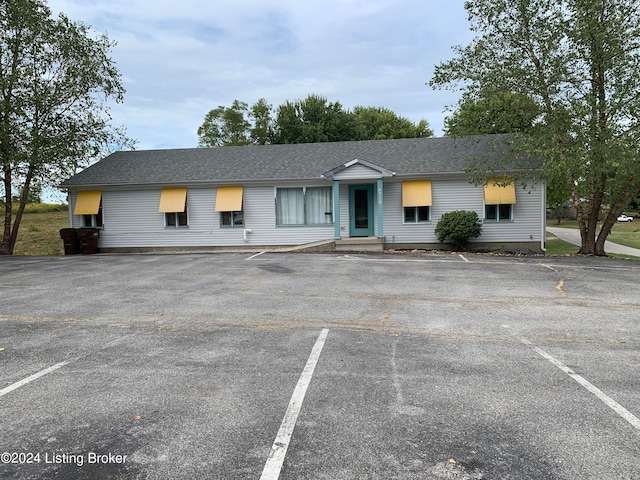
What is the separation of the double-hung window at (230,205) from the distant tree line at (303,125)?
17.3m

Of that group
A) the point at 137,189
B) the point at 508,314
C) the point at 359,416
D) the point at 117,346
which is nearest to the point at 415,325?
the point at 508,314

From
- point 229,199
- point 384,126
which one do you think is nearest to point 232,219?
point 229,199

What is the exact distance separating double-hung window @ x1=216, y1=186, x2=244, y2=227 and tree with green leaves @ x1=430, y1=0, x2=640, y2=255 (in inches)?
344

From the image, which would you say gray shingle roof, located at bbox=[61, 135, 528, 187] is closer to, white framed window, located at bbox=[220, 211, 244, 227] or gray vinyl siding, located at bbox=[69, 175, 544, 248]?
gray vinyl siding, located at bbox=[69, 175, 544, 248]

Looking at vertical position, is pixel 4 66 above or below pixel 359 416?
above

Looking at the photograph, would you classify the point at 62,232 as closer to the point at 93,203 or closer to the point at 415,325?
the point at 93,203

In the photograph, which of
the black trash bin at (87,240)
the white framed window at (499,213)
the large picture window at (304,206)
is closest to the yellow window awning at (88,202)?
the black trash bin at (87,240)

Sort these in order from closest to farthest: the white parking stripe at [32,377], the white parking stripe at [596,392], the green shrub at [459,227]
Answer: the white parking stripe at [596,392], the white parking stripe at [32,377], the green shrub at [459,227]

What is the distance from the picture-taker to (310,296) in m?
8.23

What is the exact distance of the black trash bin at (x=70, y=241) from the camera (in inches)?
707

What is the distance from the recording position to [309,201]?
18062 millimetres

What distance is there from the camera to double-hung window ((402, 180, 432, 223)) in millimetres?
17062

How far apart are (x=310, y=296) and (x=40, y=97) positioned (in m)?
14.6

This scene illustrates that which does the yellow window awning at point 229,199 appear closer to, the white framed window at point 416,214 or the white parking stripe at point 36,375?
the white framed window at point 416,214
